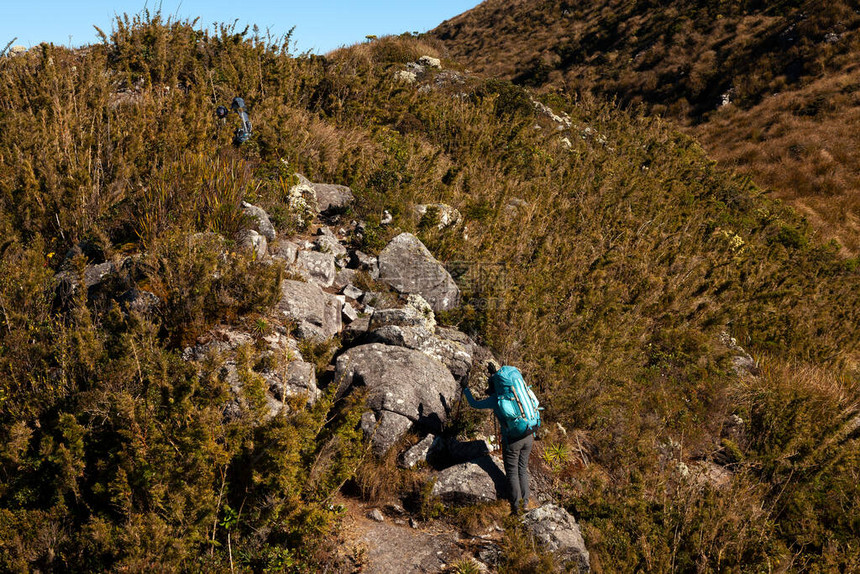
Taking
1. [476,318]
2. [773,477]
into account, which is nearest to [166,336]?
[476,318]

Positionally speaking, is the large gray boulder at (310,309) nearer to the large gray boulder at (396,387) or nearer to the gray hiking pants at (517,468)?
the large gray boulder at (396,387)

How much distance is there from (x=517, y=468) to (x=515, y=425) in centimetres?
38

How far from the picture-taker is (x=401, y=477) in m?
4.14

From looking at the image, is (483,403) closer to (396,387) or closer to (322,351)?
(396,387)

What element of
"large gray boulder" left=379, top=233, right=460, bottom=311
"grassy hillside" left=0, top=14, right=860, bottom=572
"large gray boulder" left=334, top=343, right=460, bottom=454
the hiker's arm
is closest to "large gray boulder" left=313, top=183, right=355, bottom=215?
"grassy hillside" left=0, top=14, right=860, bottom=572

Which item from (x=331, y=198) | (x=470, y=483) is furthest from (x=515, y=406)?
(x=331, y=198)

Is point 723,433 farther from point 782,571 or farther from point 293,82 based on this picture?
point 293,82

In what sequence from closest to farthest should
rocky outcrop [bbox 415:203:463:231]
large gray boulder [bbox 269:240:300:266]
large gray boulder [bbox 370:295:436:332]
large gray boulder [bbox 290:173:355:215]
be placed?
1. large gray boulder [bbox 370:295:436:332]
2. large gray boulder [bbox 269:240:300:266]
3. large gray boulder [bbox 290:173:355:215]
4. rocky outcrop [bbox 415:203:463:231]

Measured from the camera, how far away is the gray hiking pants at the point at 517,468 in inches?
164

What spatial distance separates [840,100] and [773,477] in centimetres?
2274

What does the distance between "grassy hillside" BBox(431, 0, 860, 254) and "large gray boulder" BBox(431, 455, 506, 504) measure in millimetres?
15363

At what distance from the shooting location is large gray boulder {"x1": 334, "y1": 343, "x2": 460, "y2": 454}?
429 cm

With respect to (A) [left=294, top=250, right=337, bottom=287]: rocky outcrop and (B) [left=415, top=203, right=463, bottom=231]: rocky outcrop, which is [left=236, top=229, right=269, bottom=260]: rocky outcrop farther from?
(B) [left=415, top=203, right=463, bottom=231]: rocky outcrop

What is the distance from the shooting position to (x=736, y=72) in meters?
24.0
